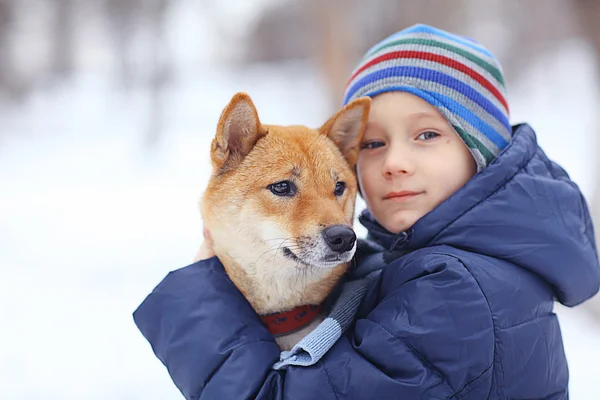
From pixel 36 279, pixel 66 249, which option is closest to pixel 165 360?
pixel 36 279

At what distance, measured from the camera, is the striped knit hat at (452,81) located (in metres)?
1.57

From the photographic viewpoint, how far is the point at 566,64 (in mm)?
9516

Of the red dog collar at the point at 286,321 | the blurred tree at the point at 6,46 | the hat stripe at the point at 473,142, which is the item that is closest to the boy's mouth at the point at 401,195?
the hat stripe at the point at 473,142

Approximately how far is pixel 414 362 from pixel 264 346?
1.36ft

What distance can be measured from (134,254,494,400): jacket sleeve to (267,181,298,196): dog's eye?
0.39 meters

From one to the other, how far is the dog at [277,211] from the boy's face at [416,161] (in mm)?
116

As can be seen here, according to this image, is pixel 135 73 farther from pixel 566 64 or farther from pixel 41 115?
pixel 566 64

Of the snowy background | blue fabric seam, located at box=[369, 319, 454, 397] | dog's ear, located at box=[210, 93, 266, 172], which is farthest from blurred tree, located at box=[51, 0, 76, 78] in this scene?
blue fabric seam, located at box=[369, 319, 454, 397]

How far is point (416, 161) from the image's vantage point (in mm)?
1584

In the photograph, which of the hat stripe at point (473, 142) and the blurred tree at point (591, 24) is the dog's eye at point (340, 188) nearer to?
the hat stripe at point (473, 142)

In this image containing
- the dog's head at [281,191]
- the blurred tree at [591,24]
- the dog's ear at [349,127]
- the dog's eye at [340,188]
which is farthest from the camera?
the blurred tree at [591,24]

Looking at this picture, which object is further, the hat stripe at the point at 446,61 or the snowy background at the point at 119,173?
the snowy background at the point at 119,173

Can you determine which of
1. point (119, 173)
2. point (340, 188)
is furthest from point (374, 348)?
point (119, 173)

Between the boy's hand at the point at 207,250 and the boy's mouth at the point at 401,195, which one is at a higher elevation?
the boy's mouth at the point at 401,195
